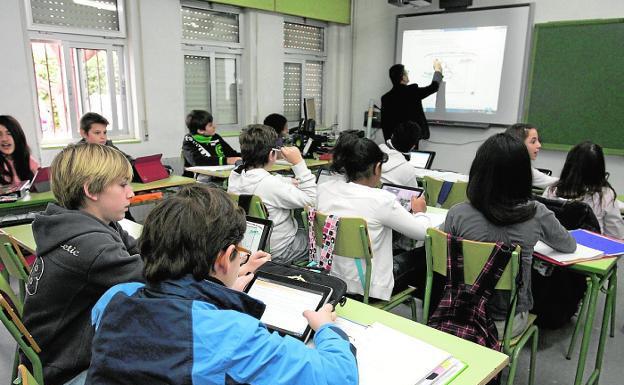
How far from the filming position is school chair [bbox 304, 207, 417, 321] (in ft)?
6.64

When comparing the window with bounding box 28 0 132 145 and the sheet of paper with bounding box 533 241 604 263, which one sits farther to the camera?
the window with bounding box 28 0 132 145

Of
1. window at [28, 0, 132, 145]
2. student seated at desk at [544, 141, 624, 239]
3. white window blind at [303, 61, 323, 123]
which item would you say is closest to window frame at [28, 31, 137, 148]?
window at [28, 0, 132, 145]

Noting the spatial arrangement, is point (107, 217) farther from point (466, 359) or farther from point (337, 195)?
point (466, 359)

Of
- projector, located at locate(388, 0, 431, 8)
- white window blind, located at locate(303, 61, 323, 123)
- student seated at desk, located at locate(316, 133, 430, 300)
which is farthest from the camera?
white window blind, located at locate(303, 61, 323, 123)

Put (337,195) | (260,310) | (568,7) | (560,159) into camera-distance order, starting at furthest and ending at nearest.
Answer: (560,159) → (568,7) → (337,195) → (260,310)

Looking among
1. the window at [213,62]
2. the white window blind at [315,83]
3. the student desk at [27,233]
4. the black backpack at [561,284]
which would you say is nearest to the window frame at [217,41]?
the window at [213,62]

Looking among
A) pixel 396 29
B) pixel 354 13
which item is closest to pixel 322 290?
pixel 396 29

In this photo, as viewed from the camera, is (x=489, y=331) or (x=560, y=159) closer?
(x=489, y=331)

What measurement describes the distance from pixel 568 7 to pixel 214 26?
4.27 meters

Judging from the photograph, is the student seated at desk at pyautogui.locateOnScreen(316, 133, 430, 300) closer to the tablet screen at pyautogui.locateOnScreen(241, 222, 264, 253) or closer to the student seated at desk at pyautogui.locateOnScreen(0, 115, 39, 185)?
the tablet screen at pyautogui.locateOnScreen(241, 222, 264, 253)

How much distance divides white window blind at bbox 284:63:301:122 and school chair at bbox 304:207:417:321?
4902 millimetres

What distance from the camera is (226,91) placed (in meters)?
6.13

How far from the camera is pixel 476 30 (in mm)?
5992

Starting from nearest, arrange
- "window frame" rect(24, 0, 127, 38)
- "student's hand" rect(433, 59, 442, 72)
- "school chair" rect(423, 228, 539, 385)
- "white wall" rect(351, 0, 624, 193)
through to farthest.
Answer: "school chair" rect(423, 228, 539, 385)
"window frame" rect(24, 0, 127, 38)
"white wall" rect(351, 0, 624, 193)
"student's hand" rect(433, 59, 442, 72)
